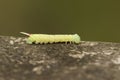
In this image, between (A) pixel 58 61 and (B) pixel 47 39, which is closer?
(A) pixel 58 61

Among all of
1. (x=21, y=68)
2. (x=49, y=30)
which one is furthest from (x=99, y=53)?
(x=49, y=30)

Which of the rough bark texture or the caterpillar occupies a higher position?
the caterpillar

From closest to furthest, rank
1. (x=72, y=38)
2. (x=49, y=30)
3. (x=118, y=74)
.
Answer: (x=118, y=74) → (x=72, y=38) → (x=49, y=30)

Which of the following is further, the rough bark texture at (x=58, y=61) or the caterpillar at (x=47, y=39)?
the caterpillar at (x=47, y=39)

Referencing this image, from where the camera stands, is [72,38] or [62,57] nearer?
[62,57]

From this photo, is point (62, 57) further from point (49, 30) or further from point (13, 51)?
point (49, 30)

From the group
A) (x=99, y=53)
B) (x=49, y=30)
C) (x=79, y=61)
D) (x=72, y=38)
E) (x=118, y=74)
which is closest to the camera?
(x=118, y=74)

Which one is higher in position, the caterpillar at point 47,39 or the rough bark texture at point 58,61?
the caterpillar at point 47,39

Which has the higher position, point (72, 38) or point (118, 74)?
point (72, 38)
